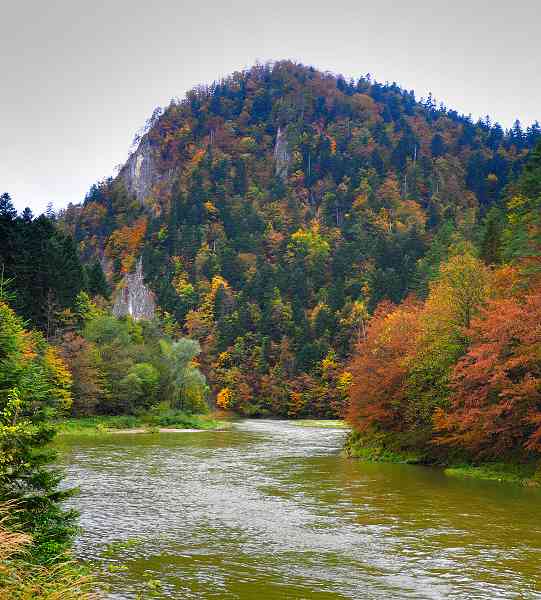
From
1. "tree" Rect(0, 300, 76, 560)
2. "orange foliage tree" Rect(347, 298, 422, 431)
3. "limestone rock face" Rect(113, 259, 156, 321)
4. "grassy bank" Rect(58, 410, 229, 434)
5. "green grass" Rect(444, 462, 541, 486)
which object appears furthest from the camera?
"limestone rock face" Rect(113, 259, 156, 321)

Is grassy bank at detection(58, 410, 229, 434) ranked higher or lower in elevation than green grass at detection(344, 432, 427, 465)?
lower

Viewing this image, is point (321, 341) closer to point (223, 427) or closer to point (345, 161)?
point (223, 427)

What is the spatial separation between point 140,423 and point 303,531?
54768 mm

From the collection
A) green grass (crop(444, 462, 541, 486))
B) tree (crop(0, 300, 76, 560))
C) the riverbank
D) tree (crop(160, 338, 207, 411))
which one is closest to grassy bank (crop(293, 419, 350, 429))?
tree (crop(160, 338, 207, 411))

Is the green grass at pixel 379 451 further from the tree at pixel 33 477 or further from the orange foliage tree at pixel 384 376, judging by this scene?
the tree at pixel 33 477

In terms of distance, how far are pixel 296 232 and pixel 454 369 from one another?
13522 cm

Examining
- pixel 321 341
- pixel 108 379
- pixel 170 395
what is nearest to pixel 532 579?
pixel 108 379

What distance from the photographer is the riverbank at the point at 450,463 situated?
3259 cm

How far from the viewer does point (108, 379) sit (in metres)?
74.3

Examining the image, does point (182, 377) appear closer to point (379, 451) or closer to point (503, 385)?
point (379, 451)

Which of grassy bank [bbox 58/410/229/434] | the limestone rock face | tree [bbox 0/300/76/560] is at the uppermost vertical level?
the limestone rock face

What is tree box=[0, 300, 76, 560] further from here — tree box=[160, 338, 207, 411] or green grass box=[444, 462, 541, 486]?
tree box=[160, 338, 207, 411]

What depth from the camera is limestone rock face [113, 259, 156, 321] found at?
157 metres

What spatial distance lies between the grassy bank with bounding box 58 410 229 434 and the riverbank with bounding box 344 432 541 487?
1148 inches
